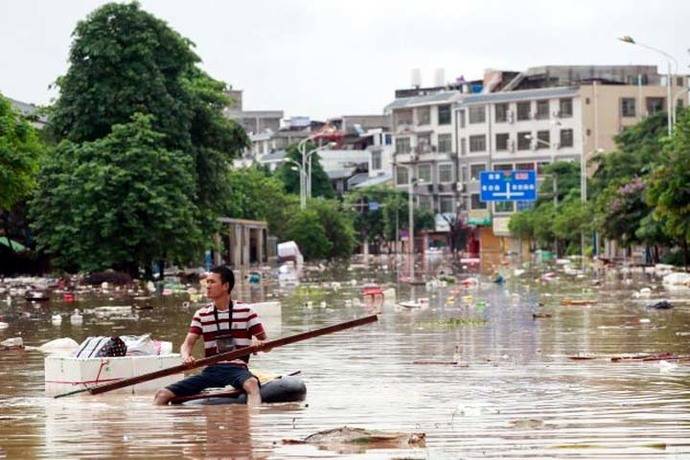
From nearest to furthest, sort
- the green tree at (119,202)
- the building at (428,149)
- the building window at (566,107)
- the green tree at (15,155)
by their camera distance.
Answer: the green tree at (15,155)
the green tree at (119,202)
the building window at (566,107)
the building at (428,149)

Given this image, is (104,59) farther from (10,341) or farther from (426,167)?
(426,167)

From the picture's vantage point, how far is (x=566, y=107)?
137125mm

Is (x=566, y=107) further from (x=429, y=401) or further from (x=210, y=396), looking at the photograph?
(x=210, y=396)

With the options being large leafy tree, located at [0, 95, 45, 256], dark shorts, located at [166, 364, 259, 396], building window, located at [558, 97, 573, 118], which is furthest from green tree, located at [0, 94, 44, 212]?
building window, located at [558, 97, 573, 118]

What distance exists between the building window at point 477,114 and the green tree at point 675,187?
91.3 m

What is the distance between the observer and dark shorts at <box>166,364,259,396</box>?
14508mm

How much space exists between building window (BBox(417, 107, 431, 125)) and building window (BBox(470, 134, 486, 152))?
217 inches

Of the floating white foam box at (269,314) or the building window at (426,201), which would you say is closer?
the floating white foam box at (269,314)

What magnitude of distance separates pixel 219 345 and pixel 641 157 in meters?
67.3

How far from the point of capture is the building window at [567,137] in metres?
139

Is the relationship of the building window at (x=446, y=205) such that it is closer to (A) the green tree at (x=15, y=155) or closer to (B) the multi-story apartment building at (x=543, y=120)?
(B) the multi-story apartment building at (x=543, y=120)

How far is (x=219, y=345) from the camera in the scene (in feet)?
47.8

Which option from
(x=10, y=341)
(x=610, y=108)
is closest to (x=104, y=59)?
(x=10, y=341)

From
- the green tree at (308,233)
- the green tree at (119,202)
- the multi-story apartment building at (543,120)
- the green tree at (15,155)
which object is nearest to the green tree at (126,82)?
the green tree at (119,202)
